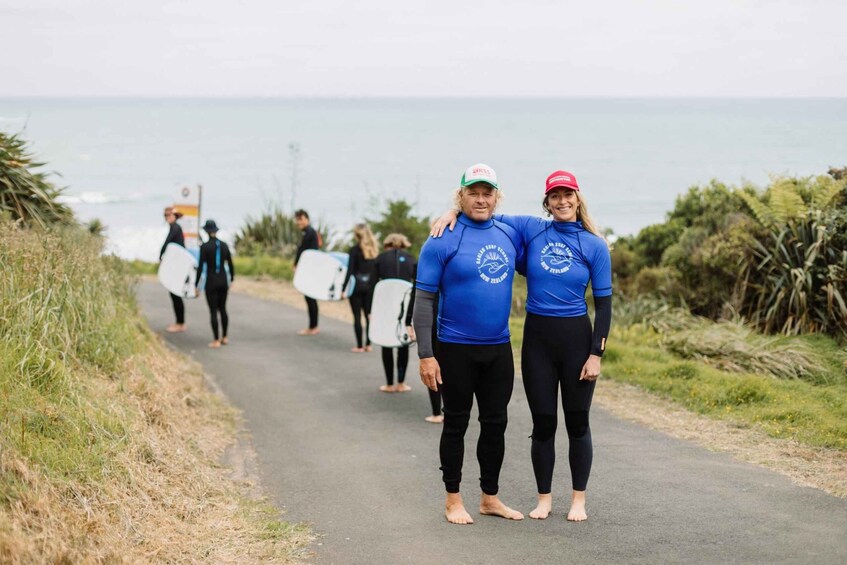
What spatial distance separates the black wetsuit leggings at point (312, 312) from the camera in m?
15.9

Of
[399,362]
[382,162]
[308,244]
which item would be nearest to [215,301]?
[308,244]

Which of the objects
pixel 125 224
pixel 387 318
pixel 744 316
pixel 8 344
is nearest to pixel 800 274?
pixel 744 316

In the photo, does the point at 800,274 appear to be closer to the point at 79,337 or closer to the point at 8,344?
the point at 79,337

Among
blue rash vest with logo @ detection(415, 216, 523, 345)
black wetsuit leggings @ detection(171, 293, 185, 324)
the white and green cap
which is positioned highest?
the white and green cap

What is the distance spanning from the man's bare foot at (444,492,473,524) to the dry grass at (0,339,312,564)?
0.89m

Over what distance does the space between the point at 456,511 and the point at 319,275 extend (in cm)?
947

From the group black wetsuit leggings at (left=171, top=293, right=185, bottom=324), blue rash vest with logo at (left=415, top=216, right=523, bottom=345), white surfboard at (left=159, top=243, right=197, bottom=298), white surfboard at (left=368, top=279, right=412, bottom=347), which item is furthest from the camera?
black wetsuit leggings at (left=171, top=293, right=185, bottom=324)

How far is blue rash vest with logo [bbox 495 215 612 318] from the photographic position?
248 inches

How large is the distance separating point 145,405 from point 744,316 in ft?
28.8

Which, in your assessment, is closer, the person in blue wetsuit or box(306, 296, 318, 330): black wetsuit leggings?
the person in blue wetsuit

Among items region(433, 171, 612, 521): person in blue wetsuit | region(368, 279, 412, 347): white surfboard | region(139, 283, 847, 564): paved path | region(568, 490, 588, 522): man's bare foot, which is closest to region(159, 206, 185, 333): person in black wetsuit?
region(139, 283, 847, 564): paved path

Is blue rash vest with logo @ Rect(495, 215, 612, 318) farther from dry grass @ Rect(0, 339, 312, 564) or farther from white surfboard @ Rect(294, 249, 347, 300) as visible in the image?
white surfboard @ Rect(294, 249, 347, 300)

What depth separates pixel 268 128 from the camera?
544 ft

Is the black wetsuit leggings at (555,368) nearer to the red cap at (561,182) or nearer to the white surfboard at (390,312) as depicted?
the red cap at (561,182)
